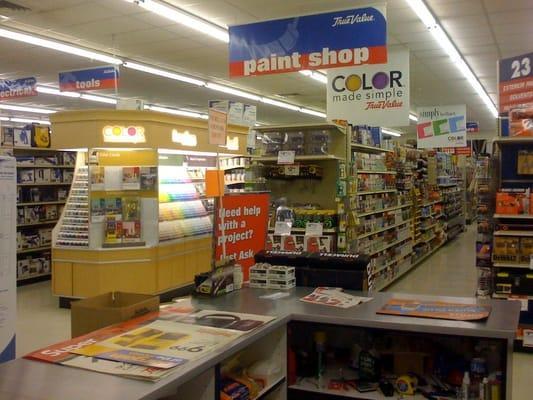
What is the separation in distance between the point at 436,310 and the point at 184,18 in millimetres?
6785

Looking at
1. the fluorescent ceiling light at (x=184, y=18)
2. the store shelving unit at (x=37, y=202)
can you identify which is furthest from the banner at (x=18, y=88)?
the fluorescent ceiling light at (x=184, y=18)

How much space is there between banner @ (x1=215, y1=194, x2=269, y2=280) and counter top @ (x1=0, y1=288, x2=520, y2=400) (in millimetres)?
323

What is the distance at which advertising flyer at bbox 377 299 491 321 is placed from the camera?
272 centimetres

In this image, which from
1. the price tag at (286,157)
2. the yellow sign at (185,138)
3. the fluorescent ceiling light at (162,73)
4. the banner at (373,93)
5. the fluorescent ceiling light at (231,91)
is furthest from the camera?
the fluorescent ceiling light at (231,91)

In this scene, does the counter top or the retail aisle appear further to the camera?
the retail aisle

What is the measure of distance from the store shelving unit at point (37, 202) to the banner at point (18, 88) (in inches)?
69.2

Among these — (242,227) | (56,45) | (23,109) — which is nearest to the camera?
(242,227)

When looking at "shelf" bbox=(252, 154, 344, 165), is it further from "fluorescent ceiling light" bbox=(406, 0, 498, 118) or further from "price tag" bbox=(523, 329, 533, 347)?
"fluorescent ceiling light" bbox=(406, 0, 498, 118)

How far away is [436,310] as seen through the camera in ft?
9.36

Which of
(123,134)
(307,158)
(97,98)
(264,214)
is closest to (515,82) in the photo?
(307,158)

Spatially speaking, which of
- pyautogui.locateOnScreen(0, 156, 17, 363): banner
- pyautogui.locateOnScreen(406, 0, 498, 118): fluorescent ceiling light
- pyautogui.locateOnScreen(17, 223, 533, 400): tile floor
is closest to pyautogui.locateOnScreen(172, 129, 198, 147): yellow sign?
pyautogui.locateOnScreen(17, 223, 533, 400): tile floor

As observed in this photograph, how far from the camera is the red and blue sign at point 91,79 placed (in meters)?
10.1

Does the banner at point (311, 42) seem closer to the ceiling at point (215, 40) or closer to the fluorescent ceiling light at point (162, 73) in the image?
the ceiling at point (215, 40)

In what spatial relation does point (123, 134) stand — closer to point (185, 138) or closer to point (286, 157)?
point (185, 138)
